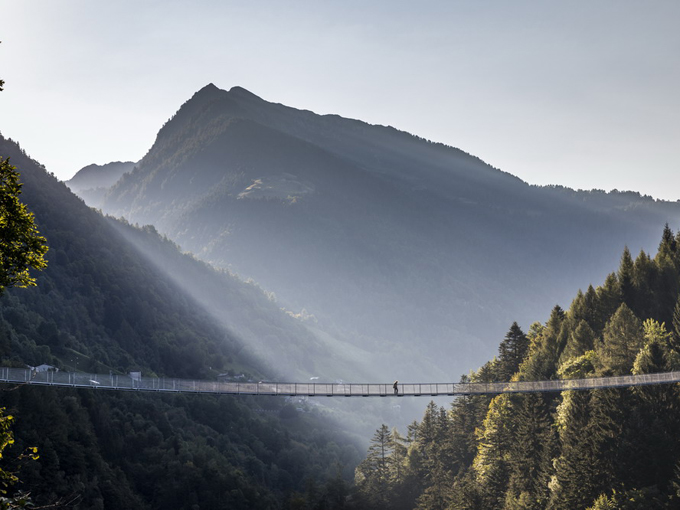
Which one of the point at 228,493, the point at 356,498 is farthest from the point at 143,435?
the point at 356,498

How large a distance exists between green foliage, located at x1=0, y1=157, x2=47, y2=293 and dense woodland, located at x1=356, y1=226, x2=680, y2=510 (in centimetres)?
8292

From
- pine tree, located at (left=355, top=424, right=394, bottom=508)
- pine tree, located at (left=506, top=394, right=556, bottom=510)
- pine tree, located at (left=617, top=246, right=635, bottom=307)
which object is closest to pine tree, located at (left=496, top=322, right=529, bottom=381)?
pine tree, located at (left=617, top=246, right=635, bottom=307)

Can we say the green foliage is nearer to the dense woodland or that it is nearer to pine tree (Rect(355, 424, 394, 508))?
the dense woodland

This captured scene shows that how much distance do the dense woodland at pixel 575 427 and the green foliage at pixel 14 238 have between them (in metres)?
82.9

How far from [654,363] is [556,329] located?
34670 millimetres

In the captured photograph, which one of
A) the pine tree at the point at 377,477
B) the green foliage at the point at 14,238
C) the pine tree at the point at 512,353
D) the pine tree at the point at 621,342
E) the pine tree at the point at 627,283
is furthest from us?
the pine tree at the point at 377,477

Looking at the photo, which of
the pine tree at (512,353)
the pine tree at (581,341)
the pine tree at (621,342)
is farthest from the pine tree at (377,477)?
the pine tree at (621,342)

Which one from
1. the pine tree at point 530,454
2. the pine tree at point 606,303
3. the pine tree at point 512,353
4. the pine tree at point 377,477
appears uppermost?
the pine tree at point 606,303

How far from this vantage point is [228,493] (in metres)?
162

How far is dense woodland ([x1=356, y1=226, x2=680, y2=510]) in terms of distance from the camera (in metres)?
97.7

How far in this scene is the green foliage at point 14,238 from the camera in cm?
2670

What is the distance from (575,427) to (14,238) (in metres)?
90.9

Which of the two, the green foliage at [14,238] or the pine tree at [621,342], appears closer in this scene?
the green foliage at [14,238]

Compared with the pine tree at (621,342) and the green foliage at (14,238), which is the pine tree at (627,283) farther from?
the green foliage at (14,238)
